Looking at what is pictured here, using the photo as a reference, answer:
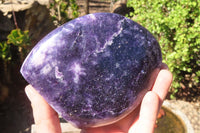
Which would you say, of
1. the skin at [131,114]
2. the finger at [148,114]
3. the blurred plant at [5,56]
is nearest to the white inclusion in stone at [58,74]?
the skin at [131,114]

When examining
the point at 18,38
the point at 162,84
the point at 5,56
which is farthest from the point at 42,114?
the point at 5,56

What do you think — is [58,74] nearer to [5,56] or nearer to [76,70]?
[76,70]

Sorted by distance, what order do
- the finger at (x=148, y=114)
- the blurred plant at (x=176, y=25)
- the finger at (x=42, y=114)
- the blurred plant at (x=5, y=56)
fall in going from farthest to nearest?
the blurred plant at (x=5, y=56), the blurred plant at (x=176, y=25), the finger at (x=42, y=114), the finger at (x=148, y=114)

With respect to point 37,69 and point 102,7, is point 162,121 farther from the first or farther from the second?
point 102,7

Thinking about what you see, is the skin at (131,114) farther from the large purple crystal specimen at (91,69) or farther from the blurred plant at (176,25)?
the blurred plant at (176,25)

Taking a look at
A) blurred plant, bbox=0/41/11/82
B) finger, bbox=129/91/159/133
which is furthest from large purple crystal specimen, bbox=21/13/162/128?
blurred plant, bbox=0/41/11/82

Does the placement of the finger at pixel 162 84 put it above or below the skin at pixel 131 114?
above

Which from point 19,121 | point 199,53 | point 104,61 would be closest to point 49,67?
point 104,61

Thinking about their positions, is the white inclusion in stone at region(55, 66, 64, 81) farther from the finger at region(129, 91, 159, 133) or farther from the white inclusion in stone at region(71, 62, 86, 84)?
the finger at region(129, 91, 159, 133)
